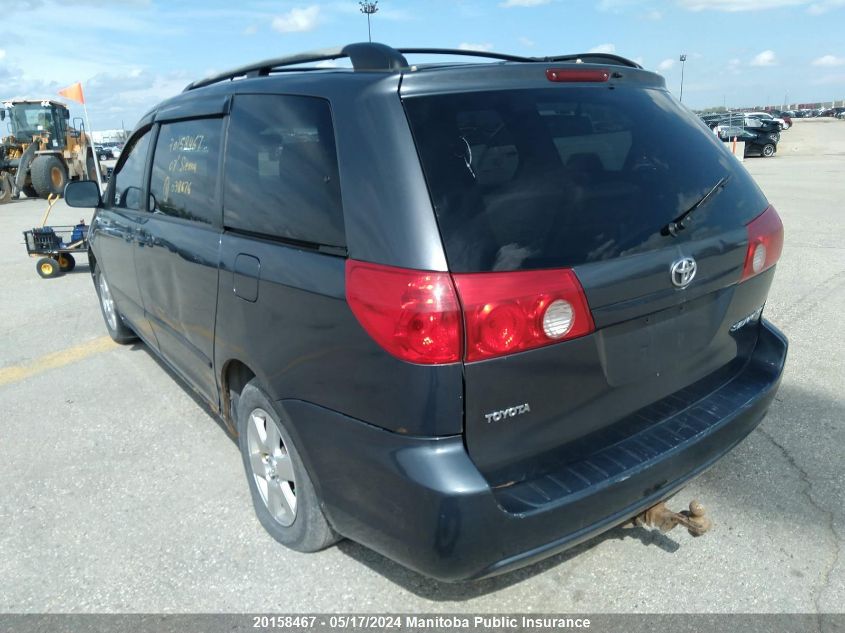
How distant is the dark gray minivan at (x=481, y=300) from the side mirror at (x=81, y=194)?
2.48m

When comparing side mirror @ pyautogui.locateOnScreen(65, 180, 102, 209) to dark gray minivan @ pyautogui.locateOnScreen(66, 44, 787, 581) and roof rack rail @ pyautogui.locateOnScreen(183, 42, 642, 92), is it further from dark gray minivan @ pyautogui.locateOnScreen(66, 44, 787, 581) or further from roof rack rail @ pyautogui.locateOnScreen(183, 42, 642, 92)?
dark gray minivan @ pyautogui.locateOnScreen(66, 44, 787, 581)

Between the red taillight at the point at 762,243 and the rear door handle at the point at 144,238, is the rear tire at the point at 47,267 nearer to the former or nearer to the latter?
the rear door handle at the point at 144,238

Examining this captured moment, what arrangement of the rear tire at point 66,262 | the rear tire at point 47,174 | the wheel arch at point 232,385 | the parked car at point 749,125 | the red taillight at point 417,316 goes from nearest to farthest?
1. the red taillight at point 417,316
2. the wheel arch at point 232,385
3. the rear tire at point 66,262
4. the rear tire at point 47,174
5. the parked car at point 749,125

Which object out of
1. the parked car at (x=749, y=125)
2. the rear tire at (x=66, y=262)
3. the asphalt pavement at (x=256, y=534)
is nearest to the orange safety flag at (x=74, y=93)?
the rear tire at (x=66, y=262)

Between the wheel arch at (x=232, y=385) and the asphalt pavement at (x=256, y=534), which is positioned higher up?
the wheel arch at (x=232, y=385)

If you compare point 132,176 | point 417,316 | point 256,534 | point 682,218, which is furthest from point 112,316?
point 682,218

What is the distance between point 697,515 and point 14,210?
20.9 metres

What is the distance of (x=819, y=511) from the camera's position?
2883 mm

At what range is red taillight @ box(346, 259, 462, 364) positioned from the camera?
6.17ft

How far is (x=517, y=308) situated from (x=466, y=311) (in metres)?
0.15

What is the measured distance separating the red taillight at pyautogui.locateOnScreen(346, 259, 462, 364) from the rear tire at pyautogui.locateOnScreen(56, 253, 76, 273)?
817 centimetres

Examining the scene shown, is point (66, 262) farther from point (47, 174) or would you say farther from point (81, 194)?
point (47, 174)

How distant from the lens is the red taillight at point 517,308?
189cm

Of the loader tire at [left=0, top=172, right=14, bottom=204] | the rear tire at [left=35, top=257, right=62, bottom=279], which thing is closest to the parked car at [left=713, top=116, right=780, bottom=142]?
the loader tire at [left=0, top=172, right=14, bottom=204]
